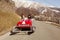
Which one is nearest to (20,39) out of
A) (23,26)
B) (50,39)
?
(50,39)

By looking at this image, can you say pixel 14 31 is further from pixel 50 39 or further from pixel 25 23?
pixel 50 39

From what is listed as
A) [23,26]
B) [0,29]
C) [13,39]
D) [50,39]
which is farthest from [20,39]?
[0,29]

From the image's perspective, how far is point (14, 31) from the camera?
18875mm

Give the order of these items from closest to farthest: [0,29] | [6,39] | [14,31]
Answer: [6,39], [14,31], [0,29]

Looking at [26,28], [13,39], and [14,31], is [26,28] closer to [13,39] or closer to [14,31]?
[14,31]

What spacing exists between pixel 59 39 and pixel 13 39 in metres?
3.62

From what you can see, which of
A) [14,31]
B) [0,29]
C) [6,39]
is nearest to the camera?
[6,39]

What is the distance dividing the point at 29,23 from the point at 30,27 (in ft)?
1.72

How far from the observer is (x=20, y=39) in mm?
15617

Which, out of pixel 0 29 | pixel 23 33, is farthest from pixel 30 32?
pixel 0 29

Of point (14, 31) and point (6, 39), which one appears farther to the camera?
point (14, 31)

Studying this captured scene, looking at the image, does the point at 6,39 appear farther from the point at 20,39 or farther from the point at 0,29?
the point at 0,29

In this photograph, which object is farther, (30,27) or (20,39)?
(30,27)

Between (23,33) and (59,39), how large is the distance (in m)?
4.71
